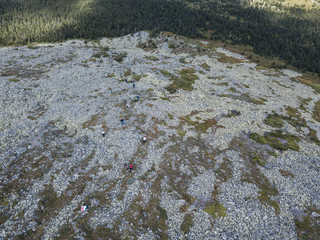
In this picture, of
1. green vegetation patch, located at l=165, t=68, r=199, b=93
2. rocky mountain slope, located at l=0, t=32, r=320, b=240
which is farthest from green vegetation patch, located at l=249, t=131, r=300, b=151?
green vegetation patch, located at l=165, t=68, r=199, b=93

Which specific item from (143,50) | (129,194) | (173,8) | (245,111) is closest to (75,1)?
(173,8)

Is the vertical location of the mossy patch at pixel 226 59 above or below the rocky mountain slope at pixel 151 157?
below

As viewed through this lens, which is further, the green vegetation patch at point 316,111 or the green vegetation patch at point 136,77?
the green vegetation patch at point 136,77

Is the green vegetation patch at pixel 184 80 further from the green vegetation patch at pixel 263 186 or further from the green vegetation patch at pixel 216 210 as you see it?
the green vegetation patch at pixel 216 210

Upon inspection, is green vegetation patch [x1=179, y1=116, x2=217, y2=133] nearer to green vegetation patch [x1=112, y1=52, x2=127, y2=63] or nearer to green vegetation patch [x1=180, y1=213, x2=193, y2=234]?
green vegetation patch [x1=180, y1=213, x2=193, y2=234]

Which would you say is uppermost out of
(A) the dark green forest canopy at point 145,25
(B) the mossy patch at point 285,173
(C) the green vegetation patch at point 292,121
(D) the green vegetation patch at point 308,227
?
(A) the dark green forest canopy at point 145,25

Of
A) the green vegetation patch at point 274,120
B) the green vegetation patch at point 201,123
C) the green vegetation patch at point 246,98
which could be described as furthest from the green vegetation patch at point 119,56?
the green vegetation patch at point 274,120
